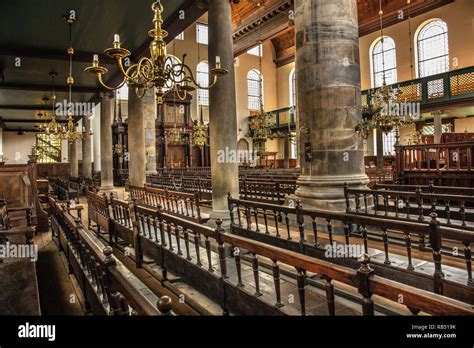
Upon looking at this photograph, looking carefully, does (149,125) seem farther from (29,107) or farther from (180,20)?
(180,20)

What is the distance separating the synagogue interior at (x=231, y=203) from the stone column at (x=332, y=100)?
0.09ft

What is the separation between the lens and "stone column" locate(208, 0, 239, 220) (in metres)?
6.40

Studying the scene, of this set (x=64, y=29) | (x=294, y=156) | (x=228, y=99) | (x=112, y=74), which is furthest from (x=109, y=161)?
(x=294, y=156)

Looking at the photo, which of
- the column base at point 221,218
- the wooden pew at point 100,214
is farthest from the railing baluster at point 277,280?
the wooden pew at point 100,214

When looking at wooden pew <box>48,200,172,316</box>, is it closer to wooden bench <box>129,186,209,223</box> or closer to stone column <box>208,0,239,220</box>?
wooden bench <box>129,186,209,223</box>

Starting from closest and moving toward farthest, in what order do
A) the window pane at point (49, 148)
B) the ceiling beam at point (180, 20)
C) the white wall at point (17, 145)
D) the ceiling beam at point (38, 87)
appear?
the ceiling beam at point (180, 20), the ceiling beam at point (38, 87), the white wall at point (17, 145), the window pane at point (49, 148)

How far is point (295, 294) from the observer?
10.4 feet

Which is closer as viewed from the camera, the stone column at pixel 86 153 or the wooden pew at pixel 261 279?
the wooden pew at pixel 261 279

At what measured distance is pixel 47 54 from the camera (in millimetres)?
9000

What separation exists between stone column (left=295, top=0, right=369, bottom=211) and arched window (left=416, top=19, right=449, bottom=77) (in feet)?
47.3

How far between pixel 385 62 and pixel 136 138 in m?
16.6

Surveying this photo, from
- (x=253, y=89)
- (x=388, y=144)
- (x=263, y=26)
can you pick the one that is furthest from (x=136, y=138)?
(x=253, y=89)

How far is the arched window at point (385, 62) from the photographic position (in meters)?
19.4

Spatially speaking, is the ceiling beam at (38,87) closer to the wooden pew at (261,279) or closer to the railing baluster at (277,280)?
the wooden pew at (261,279)
